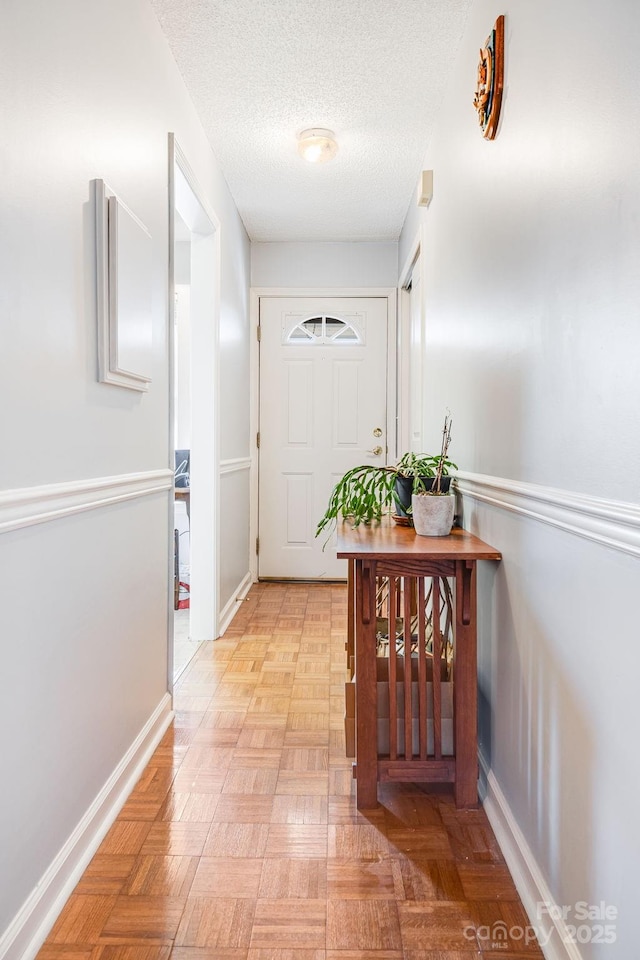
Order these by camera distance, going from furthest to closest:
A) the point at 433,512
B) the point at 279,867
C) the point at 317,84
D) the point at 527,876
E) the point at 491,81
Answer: the point at 317,84 < the point at 433,512 < the point at 491,81 < the point at 279,867 < the point at 527,876

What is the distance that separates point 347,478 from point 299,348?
7.92 ft

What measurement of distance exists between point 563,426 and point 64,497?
963 millimetres

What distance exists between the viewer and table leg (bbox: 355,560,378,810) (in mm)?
1588

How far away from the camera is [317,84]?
2305 millimetres

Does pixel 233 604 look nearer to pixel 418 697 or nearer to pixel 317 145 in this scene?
pixel 418 697

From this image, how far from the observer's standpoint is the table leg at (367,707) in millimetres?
1588

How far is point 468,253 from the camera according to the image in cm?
192

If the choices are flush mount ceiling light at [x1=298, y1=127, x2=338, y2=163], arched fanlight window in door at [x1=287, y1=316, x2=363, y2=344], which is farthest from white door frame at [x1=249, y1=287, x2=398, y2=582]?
flush mount ceiling light at [x1=298, y1=127, x2=338, y2=163]

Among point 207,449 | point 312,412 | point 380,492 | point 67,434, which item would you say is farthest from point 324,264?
point 67,434

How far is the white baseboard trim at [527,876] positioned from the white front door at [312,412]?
2.72 metres

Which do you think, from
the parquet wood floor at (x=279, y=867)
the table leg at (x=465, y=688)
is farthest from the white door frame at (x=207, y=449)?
the table leg at (x=465, y=688)

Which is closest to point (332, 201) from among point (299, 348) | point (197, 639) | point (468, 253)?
point (299, 348)

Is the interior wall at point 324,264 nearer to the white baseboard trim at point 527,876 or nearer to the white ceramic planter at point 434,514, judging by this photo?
the white ceramic planter at point 434,514

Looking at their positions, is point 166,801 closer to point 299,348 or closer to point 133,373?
point 133,373
